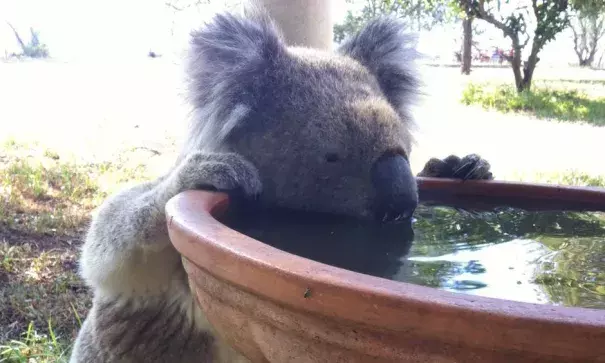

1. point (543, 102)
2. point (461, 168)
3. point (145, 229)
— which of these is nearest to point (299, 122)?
point (145, 229)

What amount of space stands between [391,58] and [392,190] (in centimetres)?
68

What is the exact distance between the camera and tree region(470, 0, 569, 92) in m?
12.2

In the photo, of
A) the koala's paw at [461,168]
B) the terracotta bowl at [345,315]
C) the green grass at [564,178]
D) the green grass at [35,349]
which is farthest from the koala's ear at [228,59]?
the green grass at [564,178]

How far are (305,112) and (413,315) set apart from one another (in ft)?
3.03

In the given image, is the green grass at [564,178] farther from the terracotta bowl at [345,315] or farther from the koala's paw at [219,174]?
the terracotta bowl at [345,315]

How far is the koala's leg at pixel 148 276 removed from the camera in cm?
145

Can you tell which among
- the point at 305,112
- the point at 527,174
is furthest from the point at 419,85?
the point at 527,174

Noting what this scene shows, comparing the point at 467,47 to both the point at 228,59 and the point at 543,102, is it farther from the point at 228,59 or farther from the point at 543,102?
the point at 228,59

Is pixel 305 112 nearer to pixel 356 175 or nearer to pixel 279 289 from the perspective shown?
pixel 356 175

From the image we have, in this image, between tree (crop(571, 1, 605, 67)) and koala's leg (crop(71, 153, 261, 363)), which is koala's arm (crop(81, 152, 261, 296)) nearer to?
koala's leg (crop(71, 153, 261, 363))

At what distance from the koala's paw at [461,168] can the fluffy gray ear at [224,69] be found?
2.15 feet

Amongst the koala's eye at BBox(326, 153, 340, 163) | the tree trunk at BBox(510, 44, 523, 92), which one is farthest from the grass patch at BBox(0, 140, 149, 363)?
the tree trunk at BBox(510, 44, 523, 92)

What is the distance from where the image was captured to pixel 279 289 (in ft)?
2.90

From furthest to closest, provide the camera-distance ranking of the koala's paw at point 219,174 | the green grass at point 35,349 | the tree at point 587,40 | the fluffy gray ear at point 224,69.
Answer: the tree at point 587,40
the green grass at point 35,349
the fluffy gray ear at point 224,69
the koala's paw at point 219,174
